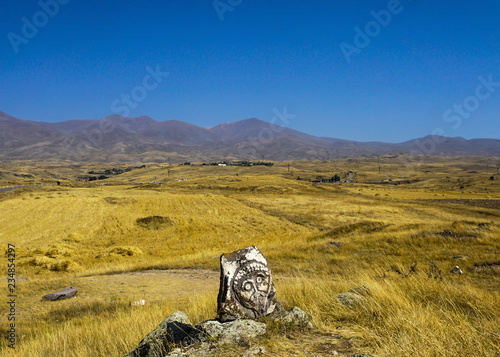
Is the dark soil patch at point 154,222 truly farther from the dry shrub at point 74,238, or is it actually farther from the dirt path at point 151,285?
the dirt path at point 151,285

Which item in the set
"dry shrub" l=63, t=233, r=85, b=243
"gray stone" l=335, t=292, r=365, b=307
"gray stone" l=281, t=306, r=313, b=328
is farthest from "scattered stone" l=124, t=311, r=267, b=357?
"dry shrub" l=63, t=233, r=85, b=243

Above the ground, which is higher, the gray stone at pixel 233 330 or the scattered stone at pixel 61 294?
the gray stone at pixel 233 330

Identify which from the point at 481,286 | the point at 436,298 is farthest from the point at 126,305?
the point at 481,286

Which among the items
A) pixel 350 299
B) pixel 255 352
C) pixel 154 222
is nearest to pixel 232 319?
pixel 255 352

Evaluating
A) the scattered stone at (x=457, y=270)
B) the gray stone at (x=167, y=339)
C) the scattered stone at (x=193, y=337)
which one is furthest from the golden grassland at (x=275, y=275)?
the gray stone at (x=167, y=339)

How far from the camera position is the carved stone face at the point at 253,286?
19.5 ft

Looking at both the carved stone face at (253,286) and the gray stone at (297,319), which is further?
the carved stone face at (253,286)

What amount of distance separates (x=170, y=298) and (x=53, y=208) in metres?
40.8

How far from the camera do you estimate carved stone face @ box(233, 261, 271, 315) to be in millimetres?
5941

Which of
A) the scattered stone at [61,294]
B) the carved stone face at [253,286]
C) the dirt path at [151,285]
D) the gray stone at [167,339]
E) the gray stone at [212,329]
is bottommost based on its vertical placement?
the dirt path at [151,285]

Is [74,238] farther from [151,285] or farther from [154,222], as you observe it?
[151,285]

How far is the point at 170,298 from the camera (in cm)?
1134

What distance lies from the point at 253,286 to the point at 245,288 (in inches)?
6.9

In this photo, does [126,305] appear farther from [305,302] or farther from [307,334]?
[307,334]
